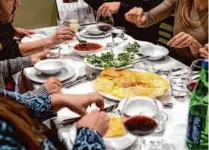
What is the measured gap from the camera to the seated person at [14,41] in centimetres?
195

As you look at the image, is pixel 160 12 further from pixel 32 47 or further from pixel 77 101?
pixel 77 101

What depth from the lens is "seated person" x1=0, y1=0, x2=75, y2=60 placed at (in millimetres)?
1951

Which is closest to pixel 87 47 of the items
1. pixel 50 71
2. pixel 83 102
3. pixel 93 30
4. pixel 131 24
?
pixel 93 30

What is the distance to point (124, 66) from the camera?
1618 mm

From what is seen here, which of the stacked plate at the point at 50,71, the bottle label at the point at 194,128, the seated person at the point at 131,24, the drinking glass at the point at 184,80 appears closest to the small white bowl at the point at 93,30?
the seated person at the point at 131,24

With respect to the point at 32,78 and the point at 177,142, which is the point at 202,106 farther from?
the point at 32,78

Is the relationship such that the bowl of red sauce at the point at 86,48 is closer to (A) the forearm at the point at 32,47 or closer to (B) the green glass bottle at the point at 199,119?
(A) the forearm at the point at 32,47

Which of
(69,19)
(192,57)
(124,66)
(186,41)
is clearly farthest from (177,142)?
(69,19)

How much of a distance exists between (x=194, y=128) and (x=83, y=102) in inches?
17.3

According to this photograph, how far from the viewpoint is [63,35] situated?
6.38 feet

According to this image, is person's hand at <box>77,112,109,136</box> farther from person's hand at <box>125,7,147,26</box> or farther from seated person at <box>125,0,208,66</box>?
person's hand at <box>125,7,147,26</box>

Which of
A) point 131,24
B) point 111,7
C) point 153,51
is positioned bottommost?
point 131,24

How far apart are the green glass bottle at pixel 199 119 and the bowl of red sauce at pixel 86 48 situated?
904 mm

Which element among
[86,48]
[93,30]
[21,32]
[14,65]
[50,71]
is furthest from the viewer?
[21,32]
